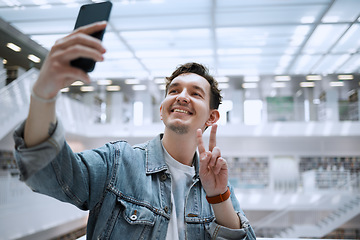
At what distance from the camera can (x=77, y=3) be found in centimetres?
561

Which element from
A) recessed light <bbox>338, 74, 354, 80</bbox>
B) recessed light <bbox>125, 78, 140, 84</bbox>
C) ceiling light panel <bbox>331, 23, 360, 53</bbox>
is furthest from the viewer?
recessed light <bbox>125, 78, 140, 84</bbox>

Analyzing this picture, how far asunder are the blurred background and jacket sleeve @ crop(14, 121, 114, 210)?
468 cm

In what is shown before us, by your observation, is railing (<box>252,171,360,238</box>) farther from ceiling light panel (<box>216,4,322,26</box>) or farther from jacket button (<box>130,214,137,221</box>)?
jacket button (<box>130,214,137,221</box>)

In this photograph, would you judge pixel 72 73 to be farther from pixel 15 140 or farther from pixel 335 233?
pixel 335 233

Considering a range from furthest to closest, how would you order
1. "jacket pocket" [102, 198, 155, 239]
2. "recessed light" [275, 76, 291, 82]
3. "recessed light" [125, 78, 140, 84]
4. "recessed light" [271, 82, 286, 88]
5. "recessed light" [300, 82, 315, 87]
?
1. "recessed light" [271, 82, 286, 88]
2. "recessed light" [300, 82, 315, 87]
3. "recessed light" [125, 78, 140, 84]
4. "recessed light" [275, 76, 291, 82]
5. "jacket pocket" [102, 198, 155, 239]

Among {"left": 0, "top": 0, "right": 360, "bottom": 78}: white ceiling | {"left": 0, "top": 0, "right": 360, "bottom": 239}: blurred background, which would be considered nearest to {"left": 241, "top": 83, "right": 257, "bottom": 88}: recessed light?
{"left": 0, "top": 0, "right": 360, "bottom": 239}: blurred background

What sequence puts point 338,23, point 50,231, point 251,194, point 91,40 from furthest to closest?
point 251,194, point 50,231, point 338,23, point 91,40

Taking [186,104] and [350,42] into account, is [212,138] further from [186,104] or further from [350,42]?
[350,42]

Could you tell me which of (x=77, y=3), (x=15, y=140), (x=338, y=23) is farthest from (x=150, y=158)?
(x=338, y=23)

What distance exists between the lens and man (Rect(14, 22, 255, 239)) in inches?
A: 21.1

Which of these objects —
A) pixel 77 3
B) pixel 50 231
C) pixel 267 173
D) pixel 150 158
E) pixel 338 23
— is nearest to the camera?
pixel 150 158

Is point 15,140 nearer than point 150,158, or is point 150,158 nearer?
point 15,140

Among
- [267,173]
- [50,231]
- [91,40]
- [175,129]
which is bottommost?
[50,231]

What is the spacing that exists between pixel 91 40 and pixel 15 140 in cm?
24
